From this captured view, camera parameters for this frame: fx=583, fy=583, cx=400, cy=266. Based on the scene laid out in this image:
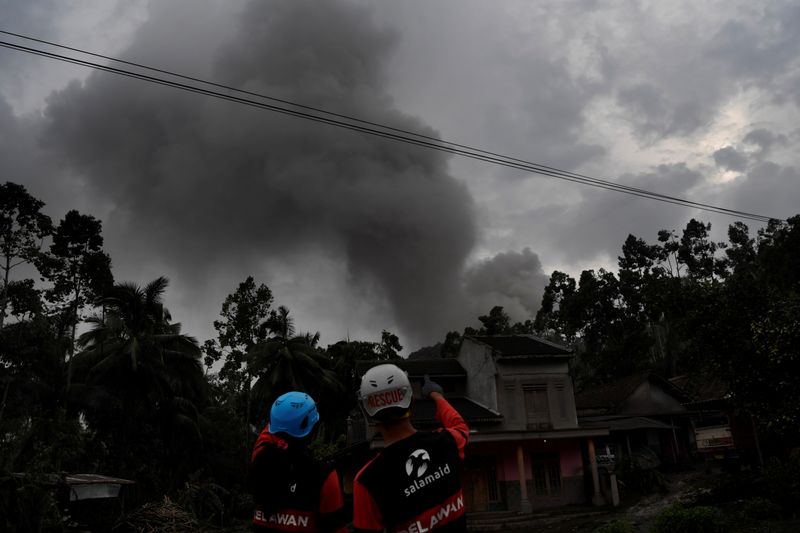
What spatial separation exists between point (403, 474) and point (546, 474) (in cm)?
2789

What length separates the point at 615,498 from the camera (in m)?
26.2

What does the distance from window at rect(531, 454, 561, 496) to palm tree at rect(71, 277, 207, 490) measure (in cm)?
1972

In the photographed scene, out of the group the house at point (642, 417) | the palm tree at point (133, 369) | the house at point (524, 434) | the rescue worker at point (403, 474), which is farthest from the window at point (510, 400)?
the rescue worker at point (403, 474)

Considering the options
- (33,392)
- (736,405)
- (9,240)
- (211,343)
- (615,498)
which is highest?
(9,240)

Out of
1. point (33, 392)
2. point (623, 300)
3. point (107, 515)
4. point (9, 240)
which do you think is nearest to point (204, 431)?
point (33, 392)

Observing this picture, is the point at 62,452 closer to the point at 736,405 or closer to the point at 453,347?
the point at 736,405

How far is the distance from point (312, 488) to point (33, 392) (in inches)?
1285

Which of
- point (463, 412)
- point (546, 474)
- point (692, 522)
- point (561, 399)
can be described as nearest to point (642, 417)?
point (561, 399)

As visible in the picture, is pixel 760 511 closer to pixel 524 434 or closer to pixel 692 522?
pixel 692 522

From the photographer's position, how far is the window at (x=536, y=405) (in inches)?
1135

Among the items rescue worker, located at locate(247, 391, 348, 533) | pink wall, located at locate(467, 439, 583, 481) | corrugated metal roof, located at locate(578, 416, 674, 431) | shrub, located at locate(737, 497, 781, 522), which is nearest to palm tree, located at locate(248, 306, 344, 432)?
pink wall, located at locate(467, 439, 583, 481)

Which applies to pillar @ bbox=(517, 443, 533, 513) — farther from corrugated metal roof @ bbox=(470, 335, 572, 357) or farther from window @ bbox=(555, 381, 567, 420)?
corrugated metal roof @ bbox=(470, 335, 572, 357)

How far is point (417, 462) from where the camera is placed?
3445 millimetres

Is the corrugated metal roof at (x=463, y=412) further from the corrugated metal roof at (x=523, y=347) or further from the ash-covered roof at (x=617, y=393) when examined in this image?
the ash-covered roof at (x=617, y=393)
